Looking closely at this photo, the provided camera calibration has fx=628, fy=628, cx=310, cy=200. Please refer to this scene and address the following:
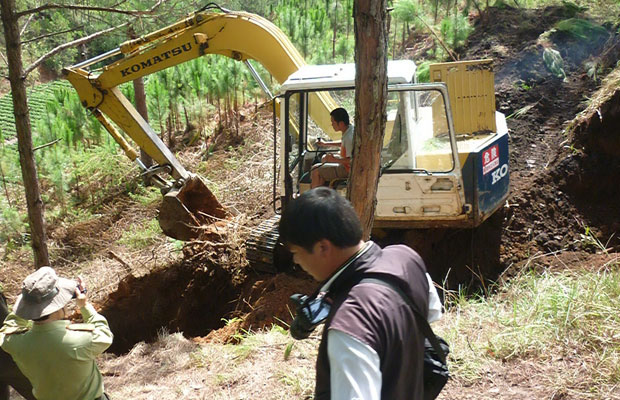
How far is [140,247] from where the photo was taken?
32.8ft

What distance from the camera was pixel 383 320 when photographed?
1.72 meters

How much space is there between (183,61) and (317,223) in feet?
20.9

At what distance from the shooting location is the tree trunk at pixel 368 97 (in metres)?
3.48

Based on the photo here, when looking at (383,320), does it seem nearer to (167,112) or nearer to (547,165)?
(547,165)

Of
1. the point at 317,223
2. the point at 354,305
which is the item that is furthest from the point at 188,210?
the point at 354,305

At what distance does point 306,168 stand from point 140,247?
4333mm

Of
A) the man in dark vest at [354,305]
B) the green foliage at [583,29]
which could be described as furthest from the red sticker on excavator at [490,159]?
the green foliage at [583,29]

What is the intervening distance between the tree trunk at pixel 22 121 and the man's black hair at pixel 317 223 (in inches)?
182

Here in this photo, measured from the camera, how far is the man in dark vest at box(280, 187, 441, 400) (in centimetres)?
164

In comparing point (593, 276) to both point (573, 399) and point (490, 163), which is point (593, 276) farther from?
point (490, 163)

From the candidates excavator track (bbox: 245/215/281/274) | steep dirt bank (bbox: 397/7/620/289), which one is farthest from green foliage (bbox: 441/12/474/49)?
excavator track (bbox: 245/215/281/274)

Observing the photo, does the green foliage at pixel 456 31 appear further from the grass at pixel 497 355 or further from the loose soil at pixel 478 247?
the grass at pixel 497 355

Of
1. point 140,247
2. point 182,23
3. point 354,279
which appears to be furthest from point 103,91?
point 354,279

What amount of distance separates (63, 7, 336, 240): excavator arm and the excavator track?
73cm
